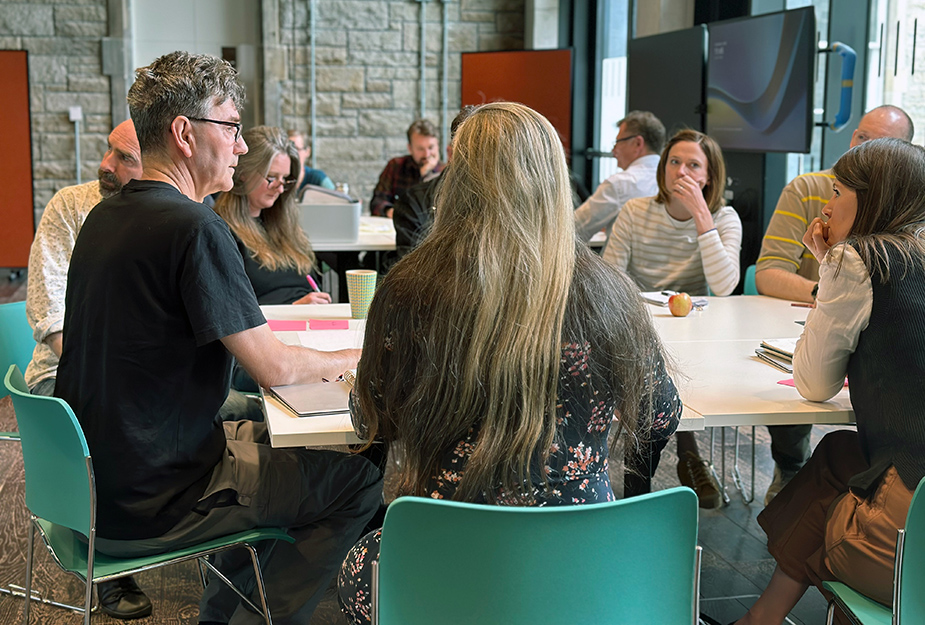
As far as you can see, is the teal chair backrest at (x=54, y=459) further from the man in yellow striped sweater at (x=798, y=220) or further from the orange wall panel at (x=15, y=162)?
the orange wall panel at (x=15, y=162)

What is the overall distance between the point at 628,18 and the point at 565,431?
5.84 m

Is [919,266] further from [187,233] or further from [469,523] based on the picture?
[187,233]

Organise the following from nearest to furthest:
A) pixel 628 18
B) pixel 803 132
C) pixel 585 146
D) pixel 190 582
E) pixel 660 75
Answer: pixel 190 582, pixel 803 132, pixel 660 75, pixel 628 18, pixel 585 146

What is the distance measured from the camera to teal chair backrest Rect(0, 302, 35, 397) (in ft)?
7.77

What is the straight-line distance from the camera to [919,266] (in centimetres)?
154

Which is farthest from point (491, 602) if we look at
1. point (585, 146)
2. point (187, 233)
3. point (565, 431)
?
point (585, 146)

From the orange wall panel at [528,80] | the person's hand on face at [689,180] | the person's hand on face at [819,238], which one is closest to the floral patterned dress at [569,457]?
the person's hand on face at [819,238]

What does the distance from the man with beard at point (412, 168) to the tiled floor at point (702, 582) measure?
3483 mm

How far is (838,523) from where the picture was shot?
1.64 metres

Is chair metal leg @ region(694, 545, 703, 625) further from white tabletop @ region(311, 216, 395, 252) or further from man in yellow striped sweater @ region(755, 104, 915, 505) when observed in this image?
white tabletop @ region(311, 216, 395, 252)

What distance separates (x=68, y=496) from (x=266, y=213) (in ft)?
5.04

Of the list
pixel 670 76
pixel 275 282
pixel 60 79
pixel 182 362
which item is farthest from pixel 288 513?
pixel 60 79

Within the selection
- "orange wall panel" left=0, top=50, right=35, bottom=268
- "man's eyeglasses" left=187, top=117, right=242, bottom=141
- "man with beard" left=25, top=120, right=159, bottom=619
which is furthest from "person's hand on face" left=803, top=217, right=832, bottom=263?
"orange wall panel" left=0, top=50, right=35, bottom=268

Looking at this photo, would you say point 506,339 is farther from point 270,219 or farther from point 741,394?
point 270,219
